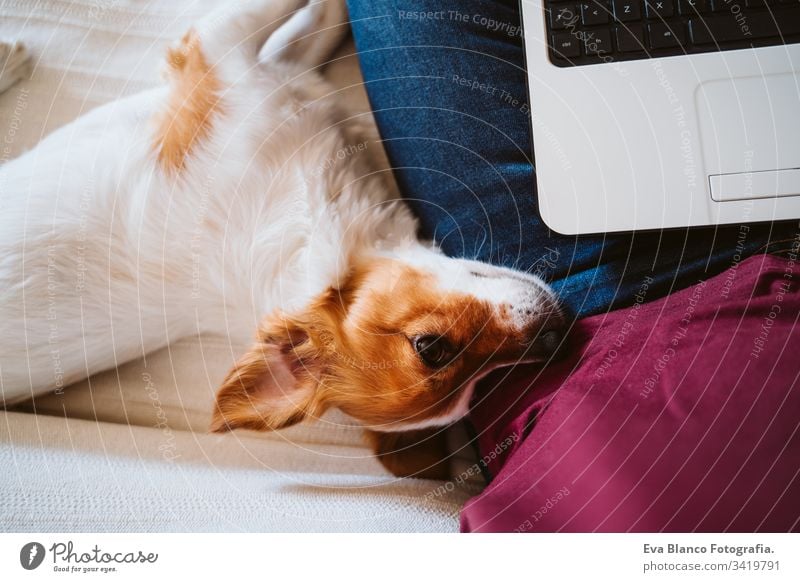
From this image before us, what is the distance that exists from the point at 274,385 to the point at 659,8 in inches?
30.6

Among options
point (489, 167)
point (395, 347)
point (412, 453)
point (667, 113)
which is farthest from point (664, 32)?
point (412, 453)

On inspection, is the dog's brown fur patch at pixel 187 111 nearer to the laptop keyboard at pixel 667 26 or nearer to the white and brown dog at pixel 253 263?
the white and brown dog at pixel 253 263

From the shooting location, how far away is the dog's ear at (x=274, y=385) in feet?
2.58

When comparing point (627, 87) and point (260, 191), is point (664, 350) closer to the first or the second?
point (627, 87)

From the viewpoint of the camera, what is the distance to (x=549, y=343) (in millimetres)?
784

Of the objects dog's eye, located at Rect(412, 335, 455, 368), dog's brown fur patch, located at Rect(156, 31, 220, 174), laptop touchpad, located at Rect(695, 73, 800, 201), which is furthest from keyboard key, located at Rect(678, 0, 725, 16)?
dog's brown fur patch, located at Rect(156, 31, 220, 174)

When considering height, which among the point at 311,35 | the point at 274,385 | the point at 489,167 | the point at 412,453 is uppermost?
the point at 311,35

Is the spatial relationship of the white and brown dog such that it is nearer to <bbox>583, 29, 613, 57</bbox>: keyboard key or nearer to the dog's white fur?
the dog's white fur

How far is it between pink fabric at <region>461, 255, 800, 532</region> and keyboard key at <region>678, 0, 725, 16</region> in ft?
1.19

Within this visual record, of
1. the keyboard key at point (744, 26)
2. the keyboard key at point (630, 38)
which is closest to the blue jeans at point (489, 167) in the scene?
the keyboard key at point (630, 38)

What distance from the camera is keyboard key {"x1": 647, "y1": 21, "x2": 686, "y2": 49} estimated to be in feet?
2.56

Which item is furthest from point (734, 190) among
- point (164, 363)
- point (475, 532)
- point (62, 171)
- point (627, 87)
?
point (62, 171)

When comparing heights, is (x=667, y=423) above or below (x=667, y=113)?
below

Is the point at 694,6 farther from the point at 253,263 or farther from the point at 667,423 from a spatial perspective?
the point at 253,263
